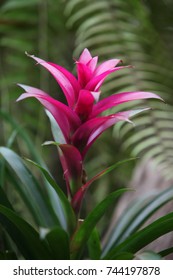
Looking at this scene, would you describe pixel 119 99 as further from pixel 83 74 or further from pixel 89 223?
pixel 89 223

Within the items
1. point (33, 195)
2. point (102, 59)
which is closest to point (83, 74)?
point (33, 195)

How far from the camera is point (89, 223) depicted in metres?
0.61

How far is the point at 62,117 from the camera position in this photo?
1.96 ft

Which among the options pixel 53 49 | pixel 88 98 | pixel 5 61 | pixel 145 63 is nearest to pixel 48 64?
pixel 88 98

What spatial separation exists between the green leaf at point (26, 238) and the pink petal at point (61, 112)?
138 mm

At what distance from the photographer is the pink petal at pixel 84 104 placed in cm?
56

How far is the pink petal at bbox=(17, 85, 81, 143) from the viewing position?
0.57 meters

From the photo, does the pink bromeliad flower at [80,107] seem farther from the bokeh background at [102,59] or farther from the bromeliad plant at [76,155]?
the bokeh background at [102,59]

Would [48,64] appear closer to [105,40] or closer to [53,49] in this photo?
[105,40]

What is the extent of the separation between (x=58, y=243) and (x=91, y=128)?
17 centimetres

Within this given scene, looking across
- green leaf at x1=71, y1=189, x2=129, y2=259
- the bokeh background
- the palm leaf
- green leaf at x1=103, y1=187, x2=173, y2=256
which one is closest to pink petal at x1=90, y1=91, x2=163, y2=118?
green leaf at x1=71, y1=189, x2=129, y2=259

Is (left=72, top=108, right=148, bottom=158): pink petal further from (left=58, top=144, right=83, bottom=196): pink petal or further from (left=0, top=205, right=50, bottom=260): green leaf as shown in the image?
(left=0, top=205, right=50, bottom=260): green leaf

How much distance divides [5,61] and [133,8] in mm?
676

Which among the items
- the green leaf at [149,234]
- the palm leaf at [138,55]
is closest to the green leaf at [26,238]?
the green leaf at [149,234]
